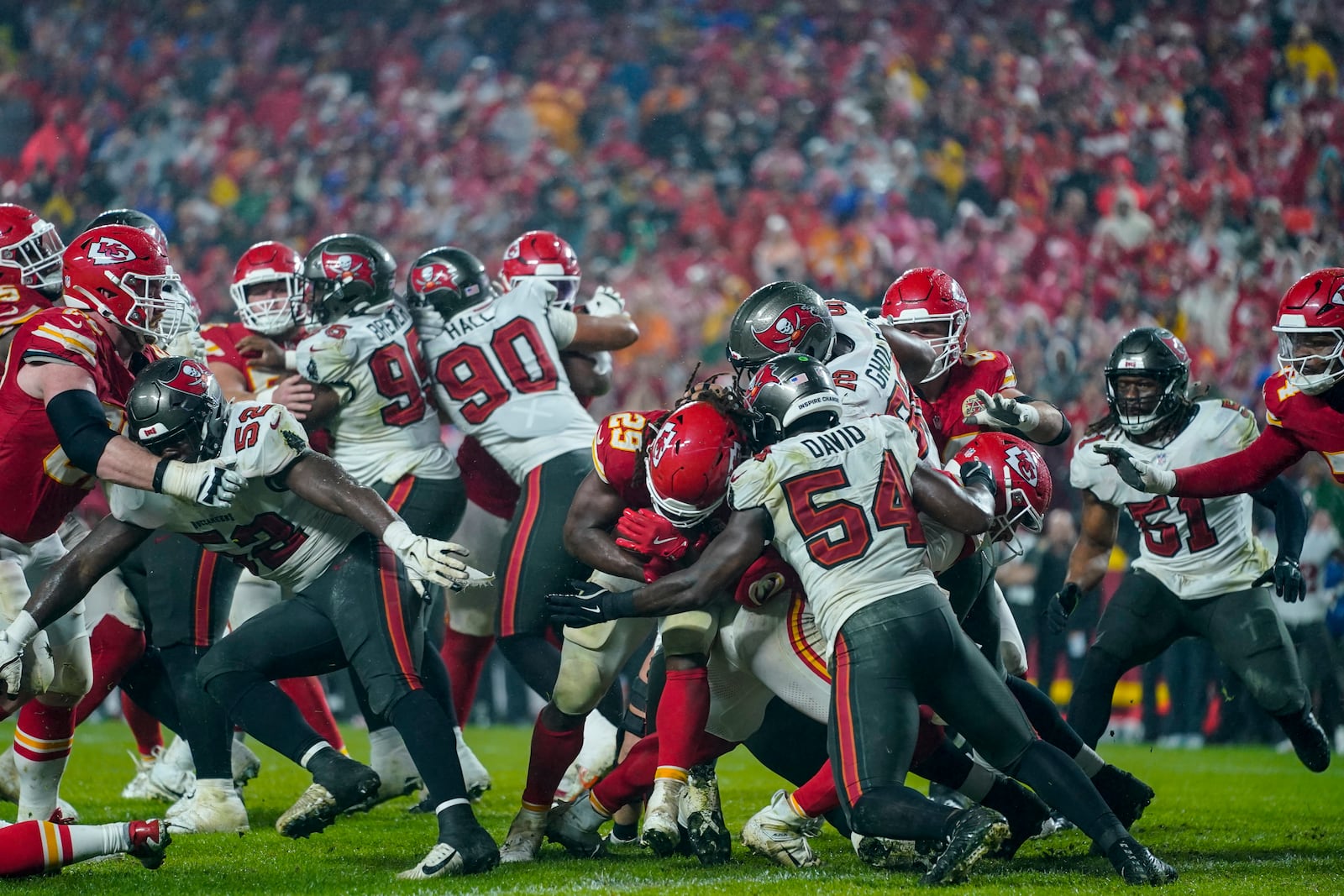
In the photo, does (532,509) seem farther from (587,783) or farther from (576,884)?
(576,884)

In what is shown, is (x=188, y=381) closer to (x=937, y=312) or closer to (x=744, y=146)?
(x=937, y=312)

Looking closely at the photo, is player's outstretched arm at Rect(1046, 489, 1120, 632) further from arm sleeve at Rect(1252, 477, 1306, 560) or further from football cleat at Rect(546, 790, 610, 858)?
football cleat at Rect(546, 790, 610, 858)

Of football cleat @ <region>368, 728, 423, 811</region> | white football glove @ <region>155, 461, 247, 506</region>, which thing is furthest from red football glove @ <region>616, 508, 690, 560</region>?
football cleat @ <region>368, 728, 423, 811</region>

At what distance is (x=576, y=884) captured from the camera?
13.7ft

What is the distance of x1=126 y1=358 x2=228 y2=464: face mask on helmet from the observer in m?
4.51

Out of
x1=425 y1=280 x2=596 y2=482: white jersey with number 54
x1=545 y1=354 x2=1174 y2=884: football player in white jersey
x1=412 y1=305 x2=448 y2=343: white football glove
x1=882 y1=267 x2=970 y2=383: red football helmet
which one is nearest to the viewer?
x1=545 y1=354 x2=1174 y2=884: football player in white jersey

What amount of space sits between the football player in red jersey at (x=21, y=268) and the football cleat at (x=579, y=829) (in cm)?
266

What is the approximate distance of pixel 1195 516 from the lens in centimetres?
581

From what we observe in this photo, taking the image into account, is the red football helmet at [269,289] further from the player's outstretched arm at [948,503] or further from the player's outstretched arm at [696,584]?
the player's outstretched arm at [948,503]

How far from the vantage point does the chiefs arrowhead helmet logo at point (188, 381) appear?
4.53 m

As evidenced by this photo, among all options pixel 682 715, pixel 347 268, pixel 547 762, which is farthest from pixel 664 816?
pixel 347 268

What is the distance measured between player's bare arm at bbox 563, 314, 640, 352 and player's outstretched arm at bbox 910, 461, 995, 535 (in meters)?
2.22

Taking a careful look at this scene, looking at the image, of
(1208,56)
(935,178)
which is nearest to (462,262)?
(935,178)

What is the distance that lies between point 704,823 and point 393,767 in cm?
136
